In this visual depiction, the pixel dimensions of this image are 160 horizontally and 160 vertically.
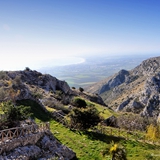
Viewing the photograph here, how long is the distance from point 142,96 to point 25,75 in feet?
249

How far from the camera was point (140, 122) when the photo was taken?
50.2 m

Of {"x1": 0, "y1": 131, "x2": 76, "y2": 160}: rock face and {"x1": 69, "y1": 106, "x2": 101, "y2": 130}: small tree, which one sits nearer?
{"x1": 0, "y1": 131, "x2": 76, "y2": 160}: rock face

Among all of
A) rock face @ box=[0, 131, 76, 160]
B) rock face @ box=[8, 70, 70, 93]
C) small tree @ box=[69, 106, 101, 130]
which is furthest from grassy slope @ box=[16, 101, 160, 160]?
rock face @ box=[8, 70, 70, 93]

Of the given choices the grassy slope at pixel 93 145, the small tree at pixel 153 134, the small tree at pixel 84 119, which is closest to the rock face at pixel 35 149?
the grassy slope at pixel 93 145

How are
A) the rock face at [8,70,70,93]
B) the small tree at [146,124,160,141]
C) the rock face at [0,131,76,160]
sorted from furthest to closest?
the rock face at [8,70,70,93], the small tree at [146,124,160,141], the rock face at [0,131,76,160]

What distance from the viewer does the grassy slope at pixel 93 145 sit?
72.0ft

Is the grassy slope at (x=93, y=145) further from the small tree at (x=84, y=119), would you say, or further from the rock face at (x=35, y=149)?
the rock face at (x=35, y=149)

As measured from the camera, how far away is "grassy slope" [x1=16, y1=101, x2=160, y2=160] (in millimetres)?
21953

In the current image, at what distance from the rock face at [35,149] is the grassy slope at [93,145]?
2.61m

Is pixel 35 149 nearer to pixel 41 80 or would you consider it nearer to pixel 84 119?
pixel 84 119

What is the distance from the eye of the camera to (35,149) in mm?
18469

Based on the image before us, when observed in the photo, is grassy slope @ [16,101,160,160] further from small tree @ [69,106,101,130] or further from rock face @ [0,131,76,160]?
rock face @ [0,131,76,160]

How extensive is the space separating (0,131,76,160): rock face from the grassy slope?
8.58ft

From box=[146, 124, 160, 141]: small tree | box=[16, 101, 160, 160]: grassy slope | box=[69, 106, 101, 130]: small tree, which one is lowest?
box=[146, 124, 160, 141]: small tree
